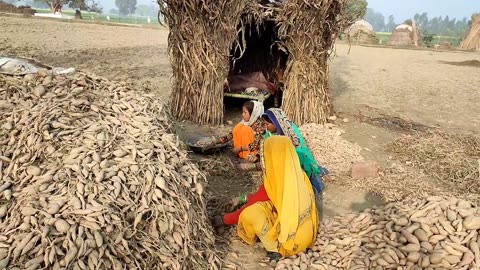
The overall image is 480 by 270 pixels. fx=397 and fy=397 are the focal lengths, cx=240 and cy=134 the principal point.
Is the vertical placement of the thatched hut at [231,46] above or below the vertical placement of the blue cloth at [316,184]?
above

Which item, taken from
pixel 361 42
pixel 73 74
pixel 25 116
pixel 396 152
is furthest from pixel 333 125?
pixel 361 42

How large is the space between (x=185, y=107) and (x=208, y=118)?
434 mm

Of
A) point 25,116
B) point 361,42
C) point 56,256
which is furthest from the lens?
point 361,42

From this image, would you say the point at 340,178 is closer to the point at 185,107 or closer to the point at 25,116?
the point at 185,107

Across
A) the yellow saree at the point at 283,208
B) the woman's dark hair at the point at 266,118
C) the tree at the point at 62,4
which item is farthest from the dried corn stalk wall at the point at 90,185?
the tree at the point at 62,4

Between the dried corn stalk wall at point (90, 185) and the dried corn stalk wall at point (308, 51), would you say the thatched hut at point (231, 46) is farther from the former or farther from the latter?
the dried corn stalk wall at point (90, 185)

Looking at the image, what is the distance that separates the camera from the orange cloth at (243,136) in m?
5.27

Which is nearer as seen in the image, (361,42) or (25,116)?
(25,116)

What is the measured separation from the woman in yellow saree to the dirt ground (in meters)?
0.31

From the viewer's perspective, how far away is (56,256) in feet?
7.41

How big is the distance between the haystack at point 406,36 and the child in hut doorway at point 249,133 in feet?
82.0

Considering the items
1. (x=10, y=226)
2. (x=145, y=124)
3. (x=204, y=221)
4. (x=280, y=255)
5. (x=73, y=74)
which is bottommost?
(x=280, y=255)

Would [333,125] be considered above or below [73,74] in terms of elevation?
below

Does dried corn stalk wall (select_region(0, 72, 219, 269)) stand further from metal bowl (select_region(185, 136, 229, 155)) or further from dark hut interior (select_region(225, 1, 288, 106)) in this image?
dark hut interior (select_region(225, 1, 288, 106))
